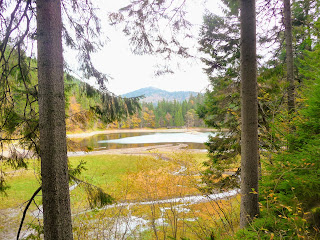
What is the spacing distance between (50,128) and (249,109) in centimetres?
253

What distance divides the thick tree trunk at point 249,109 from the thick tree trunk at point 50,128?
2.34 metres

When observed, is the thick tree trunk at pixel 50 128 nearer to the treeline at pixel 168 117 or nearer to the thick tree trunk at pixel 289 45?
the thick tree trunk at pixel 289 45

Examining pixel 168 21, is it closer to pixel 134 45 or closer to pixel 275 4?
pixel 134 45

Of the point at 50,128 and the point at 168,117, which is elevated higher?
the point at 50,128

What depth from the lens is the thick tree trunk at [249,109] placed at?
108 inches

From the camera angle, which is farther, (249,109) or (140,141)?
(140,141)

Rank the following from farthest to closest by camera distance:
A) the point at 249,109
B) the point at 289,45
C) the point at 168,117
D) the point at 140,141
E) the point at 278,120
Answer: the point at 168,117 → the point at 140,141 → the point at 289,45 → the point at 278,120 → the point at 249,109

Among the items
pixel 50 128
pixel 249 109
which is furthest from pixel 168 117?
pixel 50 128

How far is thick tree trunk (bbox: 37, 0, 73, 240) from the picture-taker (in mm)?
1819

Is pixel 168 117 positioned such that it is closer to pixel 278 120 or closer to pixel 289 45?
pixel 289 45

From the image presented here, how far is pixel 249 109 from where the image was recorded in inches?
110

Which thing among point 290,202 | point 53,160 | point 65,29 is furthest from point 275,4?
point 53,160

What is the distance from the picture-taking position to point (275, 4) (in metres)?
3.64

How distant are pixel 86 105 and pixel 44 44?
5.21 feet
